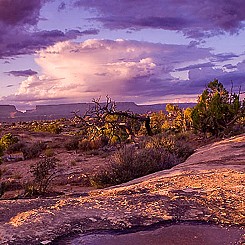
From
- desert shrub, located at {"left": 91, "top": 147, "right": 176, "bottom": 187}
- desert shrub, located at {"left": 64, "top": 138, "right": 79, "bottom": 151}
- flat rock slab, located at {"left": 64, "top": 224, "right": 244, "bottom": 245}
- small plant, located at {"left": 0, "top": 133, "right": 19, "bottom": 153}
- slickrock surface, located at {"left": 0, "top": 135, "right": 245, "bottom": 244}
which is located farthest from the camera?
desert shrub, located at {"left": 64, "top": 138, "right": 79, "bottom": 151}

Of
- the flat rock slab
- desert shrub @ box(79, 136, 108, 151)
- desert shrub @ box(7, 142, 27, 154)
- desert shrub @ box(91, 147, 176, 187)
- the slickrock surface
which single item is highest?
the slickrock surface

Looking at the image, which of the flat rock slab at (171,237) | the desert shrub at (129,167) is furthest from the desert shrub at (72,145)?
the flat rock slab at (171,237)

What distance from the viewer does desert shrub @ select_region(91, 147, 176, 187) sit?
14906mm

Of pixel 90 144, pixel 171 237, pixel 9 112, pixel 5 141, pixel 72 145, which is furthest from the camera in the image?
pixel 9 112

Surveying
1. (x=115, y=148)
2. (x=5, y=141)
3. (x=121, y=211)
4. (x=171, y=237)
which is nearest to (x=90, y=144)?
(x=115, y=148)

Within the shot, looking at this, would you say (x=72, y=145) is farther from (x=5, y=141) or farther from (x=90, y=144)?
(x=5, y=141)

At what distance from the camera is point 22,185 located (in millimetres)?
17250

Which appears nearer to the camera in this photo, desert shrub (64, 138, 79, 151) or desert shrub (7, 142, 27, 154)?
desert shrub (64, 138, 79, 151)

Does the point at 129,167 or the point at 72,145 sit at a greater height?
the point at 129,167

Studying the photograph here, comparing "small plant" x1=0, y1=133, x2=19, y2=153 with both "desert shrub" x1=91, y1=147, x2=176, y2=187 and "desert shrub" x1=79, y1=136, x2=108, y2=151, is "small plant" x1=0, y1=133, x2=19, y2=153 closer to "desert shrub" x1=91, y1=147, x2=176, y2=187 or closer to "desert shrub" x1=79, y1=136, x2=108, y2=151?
"desert shrub" x1=91, y1=147, x2=176, y2=187

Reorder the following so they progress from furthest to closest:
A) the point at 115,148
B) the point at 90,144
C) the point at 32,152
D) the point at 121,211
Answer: the point at 90,144
the point at 32,152
the point at 115,148
the point at 121,211

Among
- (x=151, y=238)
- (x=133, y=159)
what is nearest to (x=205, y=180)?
(x=151, y=238)

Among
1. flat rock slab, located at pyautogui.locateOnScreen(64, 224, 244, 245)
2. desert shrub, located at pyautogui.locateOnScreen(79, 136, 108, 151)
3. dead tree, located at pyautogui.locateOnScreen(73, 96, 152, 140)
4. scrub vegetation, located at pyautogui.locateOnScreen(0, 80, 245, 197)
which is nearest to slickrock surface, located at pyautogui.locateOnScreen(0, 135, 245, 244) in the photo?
flat rock slab, located at pyautogui.locateOnScreen(64, 224, 244, 245)

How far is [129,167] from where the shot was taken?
598 inches
